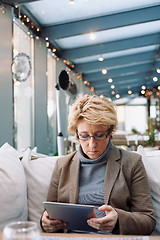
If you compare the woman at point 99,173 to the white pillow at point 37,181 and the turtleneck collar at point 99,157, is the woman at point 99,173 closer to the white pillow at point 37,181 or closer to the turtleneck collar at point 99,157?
the turtleneck collar at point 99,157

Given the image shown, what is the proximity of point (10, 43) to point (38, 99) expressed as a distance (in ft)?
6.14

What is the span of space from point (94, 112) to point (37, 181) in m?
0.58

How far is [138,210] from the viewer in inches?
51.1

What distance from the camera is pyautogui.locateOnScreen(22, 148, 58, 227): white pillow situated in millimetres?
1575

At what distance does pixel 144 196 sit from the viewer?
1321 millimetres

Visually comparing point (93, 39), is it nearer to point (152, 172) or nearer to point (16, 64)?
point (16, 64)

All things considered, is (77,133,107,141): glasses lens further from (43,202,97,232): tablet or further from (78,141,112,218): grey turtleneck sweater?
(43,202,97,232): tablet

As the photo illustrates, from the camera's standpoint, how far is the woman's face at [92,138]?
144cm

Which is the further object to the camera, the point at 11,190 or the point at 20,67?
the point at 20,67

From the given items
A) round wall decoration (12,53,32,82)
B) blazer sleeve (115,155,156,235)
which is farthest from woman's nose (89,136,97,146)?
round wall decoration (12,53,32,82)

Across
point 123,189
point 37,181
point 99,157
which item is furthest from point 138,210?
point 37,181

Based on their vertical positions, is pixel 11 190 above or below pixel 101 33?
below

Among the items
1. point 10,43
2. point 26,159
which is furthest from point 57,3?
point 26,159

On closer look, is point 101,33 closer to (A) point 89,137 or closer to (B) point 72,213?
(A) point 89,137
